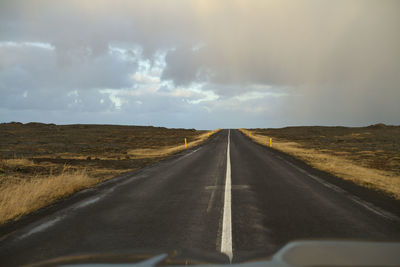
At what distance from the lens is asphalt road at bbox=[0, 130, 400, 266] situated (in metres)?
4.19

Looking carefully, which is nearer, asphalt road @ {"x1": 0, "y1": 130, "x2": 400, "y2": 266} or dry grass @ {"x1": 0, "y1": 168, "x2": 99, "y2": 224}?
asphalt road @ {"x1": 0, "y1": 130, "x2": 400, "y2": 266}

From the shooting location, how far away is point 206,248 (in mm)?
4117

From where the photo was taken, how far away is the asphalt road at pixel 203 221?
419 cm

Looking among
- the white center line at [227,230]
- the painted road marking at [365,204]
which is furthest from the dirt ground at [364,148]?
the white center line at [227,230]

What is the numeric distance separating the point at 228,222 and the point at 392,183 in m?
7.98

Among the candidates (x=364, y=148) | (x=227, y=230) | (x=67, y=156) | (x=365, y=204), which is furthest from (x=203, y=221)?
(x=364, y=148)

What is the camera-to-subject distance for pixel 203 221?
5.58m

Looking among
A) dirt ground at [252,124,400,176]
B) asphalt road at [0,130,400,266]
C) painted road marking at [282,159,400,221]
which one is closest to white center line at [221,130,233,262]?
asphalt road at [0,130,400,266]

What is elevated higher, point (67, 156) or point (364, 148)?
point (364, 148)

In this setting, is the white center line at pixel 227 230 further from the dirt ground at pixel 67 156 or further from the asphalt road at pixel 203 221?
the dirt ground at pixel 67 156

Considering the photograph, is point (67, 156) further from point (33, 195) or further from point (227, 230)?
point (227, 230)

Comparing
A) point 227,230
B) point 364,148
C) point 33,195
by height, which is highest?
point 364,148

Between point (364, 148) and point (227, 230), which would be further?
point (364, 148)

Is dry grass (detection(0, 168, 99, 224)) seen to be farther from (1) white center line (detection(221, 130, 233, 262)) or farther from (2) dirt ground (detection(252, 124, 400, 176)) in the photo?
(2) dirt ground (detection(252, 124, 400, 176))
